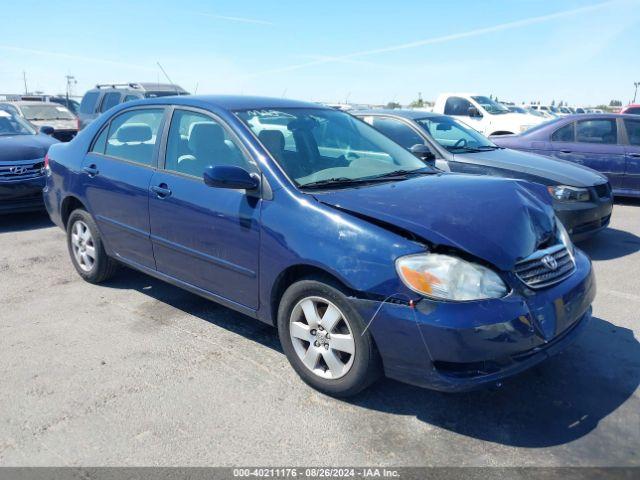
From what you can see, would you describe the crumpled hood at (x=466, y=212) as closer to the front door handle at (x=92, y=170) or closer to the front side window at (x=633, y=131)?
the front door handle at (x=92, y=170)

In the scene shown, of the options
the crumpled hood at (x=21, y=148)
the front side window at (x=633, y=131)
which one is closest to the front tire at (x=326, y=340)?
the crumpled hood at (x=21, y=148)

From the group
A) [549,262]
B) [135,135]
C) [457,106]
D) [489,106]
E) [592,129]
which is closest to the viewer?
[549,262]

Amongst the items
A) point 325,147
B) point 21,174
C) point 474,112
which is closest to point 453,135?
point 325,147

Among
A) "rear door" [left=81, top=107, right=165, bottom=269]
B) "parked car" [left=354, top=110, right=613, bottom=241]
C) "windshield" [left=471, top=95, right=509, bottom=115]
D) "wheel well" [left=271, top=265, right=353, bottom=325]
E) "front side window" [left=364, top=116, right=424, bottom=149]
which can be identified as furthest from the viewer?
"windshield" [left=471, top=95, right=509, bottom=115]

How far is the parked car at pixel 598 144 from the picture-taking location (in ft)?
28.2

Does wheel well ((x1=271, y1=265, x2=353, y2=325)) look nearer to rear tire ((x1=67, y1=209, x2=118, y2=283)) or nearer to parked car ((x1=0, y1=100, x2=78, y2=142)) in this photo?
rear tire ((x1=67, y1=209, x2=118, y2=283))

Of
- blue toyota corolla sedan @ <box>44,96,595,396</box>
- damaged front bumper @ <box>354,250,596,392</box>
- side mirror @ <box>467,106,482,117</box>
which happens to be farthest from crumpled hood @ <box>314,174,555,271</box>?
side mirror @ <box>467,106,482,117</box>

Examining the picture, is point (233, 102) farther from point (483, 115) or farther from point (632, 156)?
point (483, 115)

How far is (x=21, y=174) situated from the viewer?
720 cm

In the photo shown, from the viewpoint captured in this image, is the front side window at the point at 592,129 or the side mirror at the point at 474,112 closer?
the front side window at the point at 592,129

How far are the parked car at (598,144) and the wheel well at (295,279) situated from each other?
6.83 m

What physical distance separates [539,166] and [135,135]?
4396 millimetres

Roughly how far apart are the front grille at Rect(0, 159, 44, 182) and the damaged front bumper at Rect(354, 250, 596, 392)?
6053 mm

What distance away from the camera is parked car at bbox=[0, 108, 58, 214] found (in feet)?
23.2
